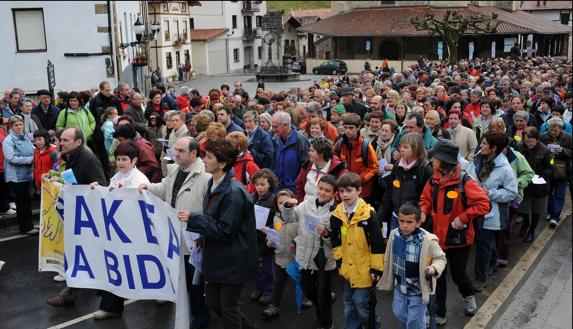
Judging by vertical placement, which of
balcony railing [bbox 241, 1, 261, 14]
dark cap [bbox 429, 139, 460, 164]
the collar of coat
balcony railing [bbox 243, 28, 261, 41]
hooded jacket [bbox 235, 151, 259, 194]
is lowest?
the collar of coat

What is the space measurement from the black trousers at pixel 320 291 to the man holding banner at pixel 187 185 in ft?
3.60

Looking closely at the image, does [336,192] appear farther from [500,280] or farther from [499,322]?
[500,280]

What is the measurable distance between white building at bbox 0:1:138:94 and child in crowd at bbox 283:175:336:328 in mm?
17359

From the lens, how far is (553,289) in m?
7.05

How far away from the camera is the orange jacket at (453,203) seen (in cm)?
552

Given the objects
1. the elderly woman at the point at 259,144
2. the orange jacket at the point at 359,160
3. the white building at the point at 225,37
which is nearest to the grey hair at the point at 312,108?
the elderly woman at the point at 259,144

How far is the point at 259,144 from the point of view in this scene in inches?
316

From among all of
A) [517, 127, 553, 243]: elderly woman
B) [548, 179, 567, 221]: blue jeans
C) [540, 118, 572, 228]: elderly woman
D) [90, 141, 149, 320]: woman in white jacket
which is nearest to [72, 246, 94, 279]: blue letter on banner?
[90, 141, 149, 320]: woman in white jacket

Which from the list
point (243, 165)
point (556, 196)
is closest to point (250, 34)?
point (556, 196)

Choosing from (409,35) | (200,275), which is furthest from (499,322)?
(409,35)

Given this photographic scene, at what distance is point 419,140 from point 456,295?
2.02 m

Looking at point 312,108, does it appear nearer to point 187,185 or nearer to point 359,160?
point 359,160

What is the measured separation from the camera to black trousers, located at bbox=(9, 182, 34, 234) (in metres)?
8.86

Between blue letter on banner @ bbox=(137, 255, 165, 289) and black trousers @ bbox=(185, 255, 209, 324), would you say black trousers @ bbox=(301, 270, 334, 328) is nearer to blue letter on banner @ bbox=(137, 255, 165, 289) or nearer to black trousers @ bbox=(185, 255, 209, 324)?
black trousers @ bbox=(185, 255, 209, 324)
